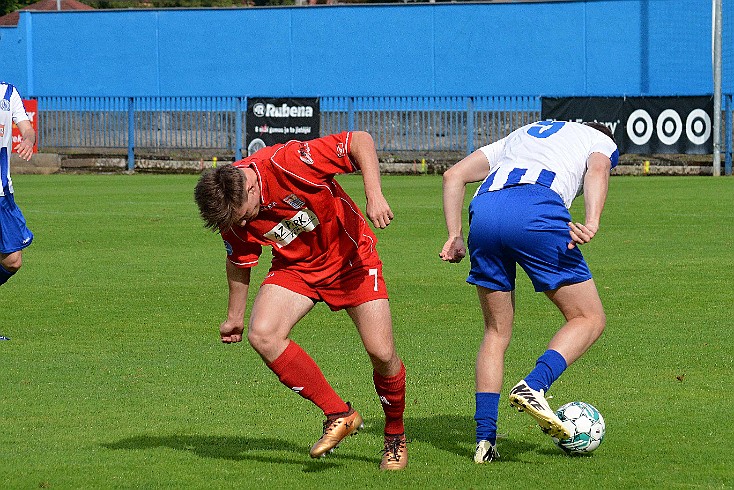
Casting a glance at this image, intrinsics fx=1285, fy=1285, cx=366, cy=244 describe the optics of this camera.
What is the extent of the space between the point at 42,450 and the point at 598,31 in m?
35.6

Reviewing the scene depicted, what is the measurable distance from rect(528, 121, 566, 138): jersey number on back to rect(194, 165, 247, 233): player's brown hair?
154 cm

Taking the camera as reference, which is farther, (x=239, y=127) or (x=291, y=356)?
(x=239, y=127)

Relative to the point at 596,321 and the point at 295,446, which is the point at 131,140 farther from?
the point at 596,321

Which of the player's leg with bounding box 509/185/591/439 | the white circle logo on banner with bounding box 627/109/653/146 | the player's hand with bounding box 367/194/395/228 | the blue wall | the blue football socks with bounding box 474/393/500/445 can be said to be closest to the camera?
the player's hand with bounding box 367/194/395/228

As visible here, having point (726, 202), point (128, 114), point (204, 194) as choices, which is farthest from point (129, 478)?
point (128, 114)

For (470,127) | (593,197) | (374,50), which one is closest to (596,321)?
(593,197)

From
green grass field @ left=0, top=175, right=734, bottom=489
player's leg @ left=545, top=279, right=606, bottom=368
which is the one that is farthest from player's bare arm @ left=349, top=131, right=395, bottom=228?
green grass field @ left=0, top=175, right=734, bottom=489

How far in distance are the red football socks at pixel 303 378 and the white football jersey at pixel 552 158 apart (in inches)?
47.7

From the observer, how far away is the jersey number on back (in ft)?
21.1

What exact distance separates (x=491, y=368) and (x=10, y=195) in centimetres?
565

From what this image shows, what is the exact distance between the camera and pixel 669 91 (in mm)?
39188

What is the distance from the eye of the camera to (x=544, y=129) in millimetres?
6492

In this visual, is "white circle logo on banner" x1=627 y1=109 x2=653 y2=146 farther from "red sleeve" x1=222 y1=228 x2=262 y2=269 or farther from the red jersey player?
"red sleeve" x1=222 y1=228 x2=262 y2=269

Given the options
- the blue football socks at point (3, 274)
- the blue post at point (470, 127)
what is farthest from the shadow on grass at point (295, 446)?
the blue post at point (470, 127)
